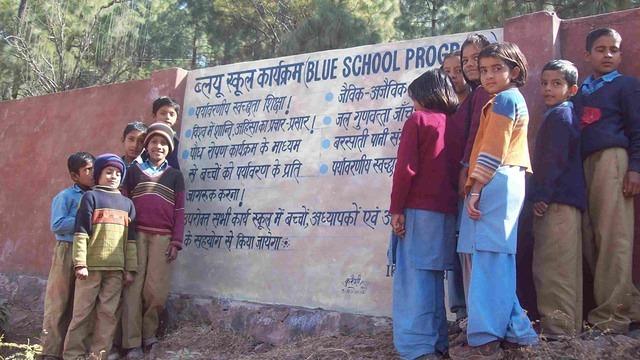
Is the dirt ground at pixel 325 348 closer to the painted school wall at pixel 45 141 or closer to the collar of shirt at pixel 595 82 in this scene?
the collar of shirt at pixel 595 82

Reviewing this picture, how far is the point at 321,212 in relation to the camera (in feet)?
15.9

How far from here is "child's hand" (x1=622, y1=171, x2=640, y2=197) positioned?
11.5ft

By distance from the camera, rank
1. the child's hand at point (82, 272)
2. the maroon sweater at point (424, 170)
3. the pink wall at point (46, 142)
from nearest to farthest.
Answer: the maroon sweater at point (424, 170) < the child's hand at point (82, 272) < the pink wall at point (46, 142)

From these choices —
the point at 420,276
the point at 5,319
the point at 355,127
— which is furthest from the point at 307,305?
the point at 5,319

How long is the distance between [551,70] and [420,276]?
1281 mm

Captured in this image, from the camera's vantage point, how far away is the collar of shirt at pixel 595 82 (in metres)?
3.70

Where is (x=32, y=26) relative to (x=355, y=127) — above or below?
above

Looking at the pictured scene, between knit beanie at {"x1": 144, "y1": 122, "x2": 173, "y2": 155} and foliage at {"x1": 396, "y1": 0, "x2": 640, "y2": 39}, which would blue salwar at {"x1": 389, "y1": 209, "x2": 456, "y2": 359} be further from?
foliage at {"x1": 396, "y1": 0, "x2": 640, "y2": 39}

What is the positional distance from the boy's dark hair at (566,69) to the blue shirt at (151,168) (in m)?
2.67

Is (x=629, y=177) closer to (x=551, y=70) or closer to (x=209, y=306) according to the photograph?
(x=551, y=70)

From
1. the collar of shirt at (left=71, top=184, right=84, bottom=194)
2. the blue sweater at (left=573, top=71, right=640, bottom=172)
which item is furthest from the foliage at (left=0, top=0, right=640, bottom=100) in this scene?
the blue sweater at (left=573, top=71, right=640, bottom=172)

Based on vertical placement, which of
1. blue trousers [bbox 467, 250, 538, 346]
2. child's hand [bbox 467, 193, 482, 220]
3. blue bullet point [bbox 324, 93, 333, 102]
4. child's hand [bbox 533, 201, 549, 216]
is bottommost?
blue trousers [bbox 467, 250, 538, 346]

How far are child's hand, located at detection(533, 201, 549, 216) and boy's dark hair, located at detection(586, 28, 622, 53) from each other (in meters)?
0.90

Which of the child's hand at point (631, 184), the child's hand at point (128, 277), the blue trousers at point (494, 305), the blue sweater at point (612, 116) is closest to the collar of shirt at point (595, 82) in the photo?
the blue sweater at point (612, 116)
